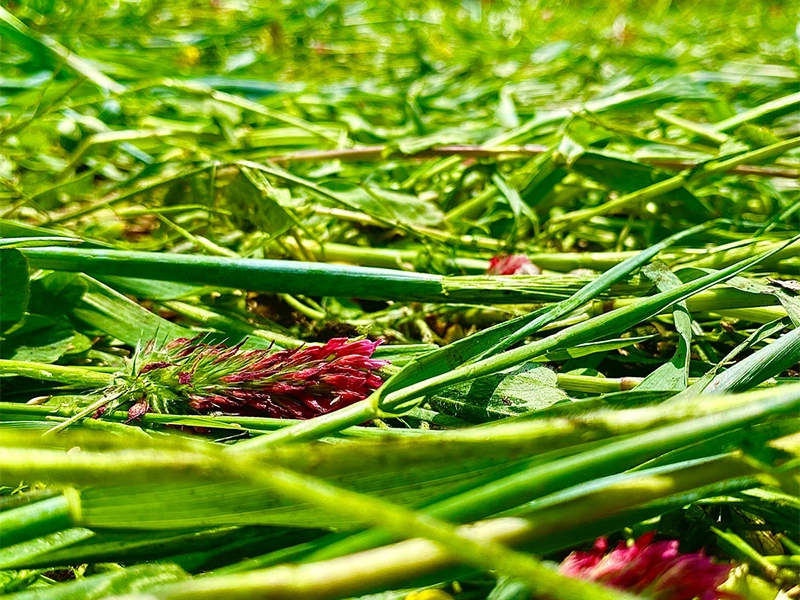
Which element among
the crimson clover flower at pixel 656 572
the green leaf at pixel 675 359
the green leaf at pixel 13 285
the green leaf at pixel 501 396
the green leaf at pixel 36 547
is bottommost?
the crimson clover flower at pixel 656 572

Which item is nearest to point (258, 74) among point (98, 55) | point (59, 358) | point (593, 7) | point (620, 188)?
point (98, 55)

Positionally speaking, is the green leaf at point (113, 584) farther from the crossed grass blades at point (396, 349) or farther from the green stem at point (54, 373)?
the green stem at point (54, 373)

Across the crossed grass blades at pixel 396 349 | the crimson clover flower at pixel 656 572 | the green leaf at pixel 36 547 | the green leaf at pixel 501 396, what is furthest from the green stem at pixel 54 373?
the crimson clover flower at pixel 656 572

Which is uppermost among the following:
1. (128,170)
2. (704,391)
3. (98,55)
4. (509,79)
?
(98,55)

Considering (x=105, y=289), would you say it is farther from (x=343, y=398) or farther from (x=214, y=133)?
(x=214, y=133)

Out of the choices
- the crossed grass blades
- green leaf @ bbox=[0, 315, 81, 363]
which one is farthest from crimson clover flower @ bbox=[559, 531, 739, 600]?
green leaf @ bbox=[0, 315, 81, 363]

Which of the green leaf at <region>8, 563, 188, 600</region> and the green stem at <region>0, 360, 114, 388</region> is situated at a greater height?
the green stem at <region>0, 360, 114, 388</region>

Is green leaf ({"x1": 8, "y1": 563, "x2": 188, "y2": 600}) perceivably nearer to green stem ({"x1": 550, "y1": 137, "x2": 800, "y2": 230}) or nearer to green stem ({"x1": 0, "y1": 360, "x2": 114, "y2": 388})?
green stem ({"x1": 0, "y1": 360, "x2": 114, "y2": 388})
